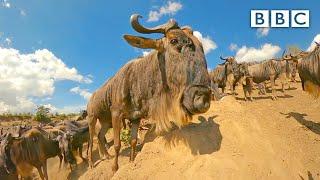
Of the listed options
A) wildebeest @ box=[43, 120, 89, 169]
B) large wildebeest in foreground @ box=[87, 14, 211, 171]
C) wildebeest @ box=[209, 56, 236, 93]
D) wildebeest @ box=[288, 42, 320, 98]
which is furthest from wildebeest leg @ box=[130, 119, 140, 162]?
wildebeest @ box=[209, 56, 236, 93]

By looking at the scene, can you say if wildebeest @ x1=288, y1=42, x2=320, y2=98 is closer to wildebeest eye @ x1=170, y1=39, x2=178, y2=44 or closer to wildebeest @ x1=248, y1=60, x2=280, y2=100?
wildebeest eye @ x1=170, y1=39, x2=178, y2=44

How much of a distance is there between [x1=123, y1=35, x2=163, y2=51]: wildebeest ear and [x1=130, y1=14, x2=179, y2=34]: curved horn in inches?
10.1

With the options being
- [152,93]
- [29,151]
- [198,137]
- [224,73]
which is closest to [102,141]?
[29,151]

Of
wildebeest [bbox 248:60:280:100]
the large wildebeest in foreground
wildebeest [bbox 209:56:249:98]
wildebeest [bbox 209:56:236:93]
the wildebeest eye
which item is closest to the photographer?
the large wildebeest in foreground

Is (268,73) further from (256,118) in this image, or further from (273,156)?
(273,156)

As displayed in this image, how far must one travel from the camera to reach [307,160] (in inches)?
313

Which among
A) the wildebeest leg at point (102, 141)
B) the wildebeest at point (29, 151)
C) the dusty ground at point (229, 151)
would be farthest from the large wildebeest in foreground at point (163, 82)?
the wildebeest at point (29, 151)

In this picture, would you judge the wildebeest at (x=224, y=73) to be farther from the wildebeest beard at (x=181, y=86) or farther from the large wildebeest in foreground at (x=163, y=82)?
the wildebeest beard at (x=181, y=86)

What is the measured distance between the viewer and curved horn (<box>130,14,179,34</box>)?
764 centimetres

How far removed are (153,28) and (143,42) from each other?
512mm

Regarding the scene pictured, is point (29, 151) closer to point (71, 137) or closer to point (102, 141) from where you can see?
point (71, 137)

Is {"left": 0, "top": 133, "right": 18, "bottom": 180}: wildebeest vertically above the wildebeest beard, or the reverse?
the wildebeest beard

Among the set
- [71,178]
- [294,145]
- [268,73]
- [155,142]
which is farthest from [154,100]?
[268,73]

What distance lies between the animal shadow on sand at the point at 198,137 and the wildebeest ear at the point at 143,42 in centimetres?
179
